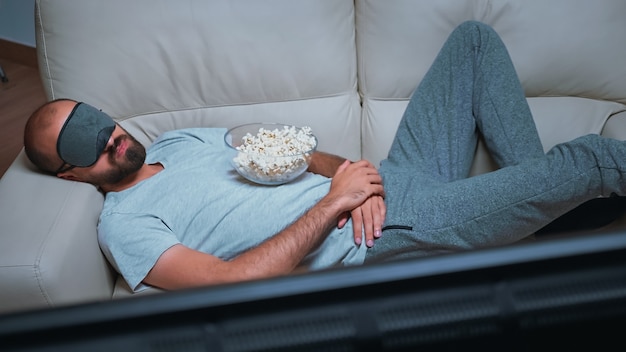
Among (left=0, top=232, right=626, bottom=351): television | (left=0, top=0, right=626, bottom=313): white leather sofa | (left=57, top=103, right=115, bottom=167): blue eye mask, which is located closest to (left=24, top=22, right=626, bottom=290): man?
(left=57, top=103, right=115, bottom=167): blue eye mask

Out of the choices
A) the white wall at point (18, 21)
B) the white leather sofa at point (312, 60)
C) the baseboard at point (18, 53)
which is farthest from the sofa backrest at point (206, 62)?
the baseboard at point (18, 53)

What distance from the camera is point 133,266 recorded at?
1299mm

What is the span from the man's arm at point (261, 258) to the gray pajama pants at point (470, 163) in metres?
0.16

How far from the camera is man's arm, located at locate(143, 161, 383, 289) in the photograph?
1.24 m

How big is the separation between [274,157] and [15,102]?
8.07 feet

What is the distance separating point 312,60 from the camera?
1738mm

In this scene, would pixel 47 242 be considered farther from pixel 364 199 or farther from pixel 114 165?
pixel 364 199

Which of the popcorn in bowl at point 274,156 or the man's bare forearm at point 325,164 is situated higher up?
the popcorn in bowl at point 274,156

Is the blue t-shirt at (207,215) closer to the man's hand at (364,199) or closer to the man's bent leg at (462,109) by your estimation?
the man's hand at (364,199)

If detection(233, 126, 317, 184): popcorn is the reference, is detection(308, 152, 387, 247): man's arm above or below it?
below

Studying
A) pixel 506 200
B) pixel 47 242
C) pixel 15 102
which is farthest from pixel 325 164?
pixel 15 102

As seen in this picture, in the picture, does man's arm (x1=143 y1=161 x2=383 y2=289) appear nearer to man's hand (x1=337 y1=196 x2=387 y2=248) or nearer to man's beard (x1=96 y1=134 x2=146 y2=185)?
man's hand (x1=337 y1=196 x2=387 y2=248)

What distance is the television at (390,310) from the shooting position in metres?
0.30

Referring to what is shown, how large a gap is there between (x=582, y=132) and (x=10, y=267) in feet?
5.32
